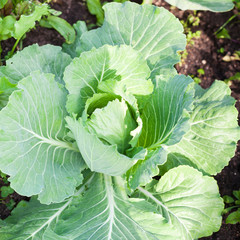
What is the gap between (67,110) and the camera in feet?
6.61

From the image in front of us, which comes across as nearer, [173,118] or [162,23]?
[173,118]

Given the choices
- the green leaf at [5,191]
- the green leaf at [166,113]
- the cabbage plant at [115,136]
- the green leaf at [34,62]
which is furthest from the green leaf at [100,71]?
the green leaf at [5,191]

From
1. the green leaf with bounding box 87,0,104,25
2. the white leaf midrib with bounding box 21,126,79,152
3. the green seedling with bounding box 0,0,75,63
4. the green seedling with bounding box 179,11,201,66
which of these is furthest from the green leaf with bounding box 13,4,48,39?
the green seedling with bounding box 179,11,201,66

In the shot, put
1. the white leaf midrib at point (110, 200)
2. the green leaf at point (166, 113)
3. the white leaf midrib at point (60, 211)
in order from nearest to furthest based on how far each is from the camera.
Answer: the green leaf at point (166, 113)
the white leaf midrib at point (110, 200)
the white leaf midrib at point (60, 211)

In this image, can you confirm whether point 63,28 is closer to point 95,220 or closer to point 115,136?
point 115,136

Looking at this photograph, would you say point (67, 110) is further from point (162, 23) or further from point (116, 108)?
point (162, 23)

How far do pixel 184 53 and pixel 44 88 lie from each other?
83.0 inches

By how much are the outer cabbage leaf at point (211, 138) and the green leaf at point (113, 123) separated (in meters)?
0.54

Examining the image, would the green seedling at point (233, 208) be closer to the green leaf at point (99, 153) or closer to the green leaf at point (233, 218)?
the green leaf at point (233, 218)

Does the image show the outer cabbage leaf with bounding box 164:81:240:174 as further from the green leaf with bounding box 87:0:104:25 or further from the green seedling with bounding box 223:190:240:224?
the green leaf with bounding box 87:0:104:25

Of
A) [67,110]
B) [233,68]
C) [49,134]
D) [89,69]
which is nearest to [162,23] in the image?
[89,69]

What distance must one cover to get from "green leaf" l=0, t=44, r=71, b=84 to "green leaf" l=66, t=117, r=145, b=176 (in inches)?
26.2

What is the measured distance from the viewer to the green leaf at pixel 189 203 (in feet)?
7.68

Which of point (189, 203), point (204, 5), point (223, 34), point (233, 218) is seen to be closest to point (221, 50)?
point (223, 34)
